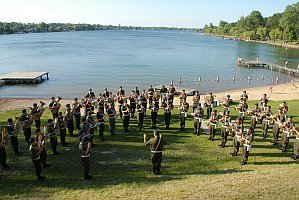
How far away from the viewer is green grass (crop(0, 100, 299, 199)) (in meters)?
10.4

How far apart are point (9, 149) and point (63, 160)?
3.06 meters

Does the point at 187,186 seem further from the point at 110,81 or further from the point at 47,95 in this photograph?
the point at 110,81

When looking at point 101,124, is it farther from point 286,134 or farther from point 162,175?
point 286,134

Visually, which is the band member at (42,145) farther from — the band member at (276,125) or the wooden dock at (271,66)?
the wooden dock at (271,66)

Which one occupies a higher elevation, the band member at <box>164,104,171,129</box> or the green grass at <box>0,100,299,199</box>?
the band member at <box>164,104,171,129</box>

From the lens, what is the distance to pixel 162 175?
1210cm

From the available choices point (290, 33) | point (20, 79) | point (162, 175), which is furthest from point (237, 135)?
point (290, 33)

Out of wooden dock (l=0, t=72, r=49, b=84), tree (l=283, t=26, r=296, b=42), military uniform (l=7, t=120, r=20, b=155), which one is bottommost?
wooden dock (l=0, t=72, r=49, b=84)

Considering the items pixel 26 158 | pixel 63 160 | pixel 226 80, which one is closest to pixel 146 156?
pixel 63 160

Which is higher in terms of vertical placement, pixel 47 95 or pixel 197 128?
pixel 197 128

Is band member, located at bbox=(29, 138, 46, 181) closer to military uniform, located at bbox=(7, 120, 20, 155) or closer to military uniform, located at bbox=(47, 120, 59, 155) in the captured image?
military uniform, located at bbox=(47, 120, 59, 155)

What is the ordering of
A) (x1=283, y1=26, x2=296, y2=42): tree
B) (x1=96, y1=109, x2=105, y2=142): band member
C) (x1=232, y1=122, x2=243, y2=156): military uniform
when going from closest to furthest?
(x1=232, y1=122, x2=243, y2=156): military uniform, (x1=96, y1=109, x2=105, y2=142): band member, (x1=283, y1=26, x2=296, y2=42): tree

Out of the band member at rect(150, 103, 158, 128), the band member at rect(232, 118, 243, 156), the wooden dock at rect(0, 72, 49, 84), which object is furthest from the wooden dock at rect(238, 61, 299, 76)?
the band member at rect(232, 118, 243, 156)

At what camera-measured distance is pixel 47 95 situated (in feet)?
126
